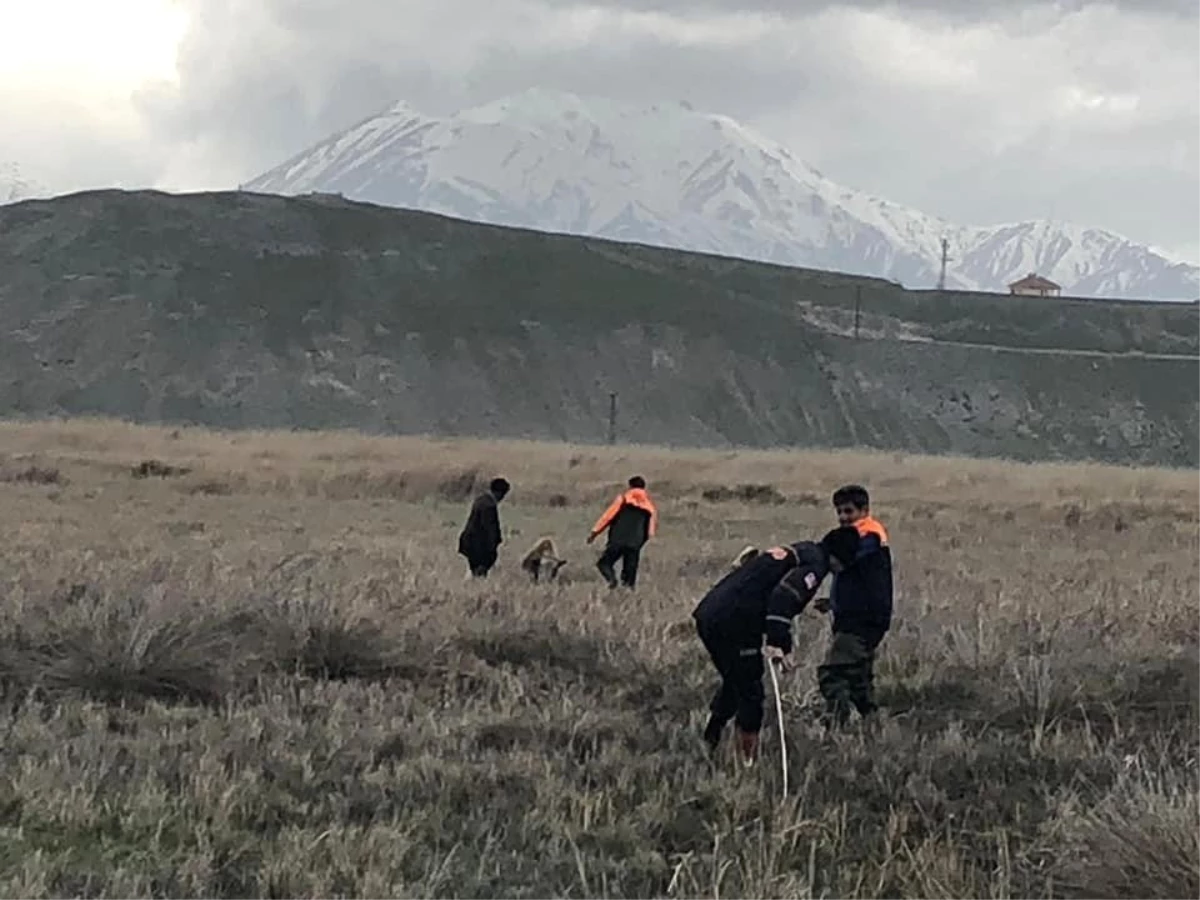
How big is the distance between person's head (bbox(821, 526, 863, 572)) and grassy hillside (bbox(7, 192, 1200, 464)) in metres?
65.4

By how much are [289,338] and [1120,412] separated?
44970 millimetres

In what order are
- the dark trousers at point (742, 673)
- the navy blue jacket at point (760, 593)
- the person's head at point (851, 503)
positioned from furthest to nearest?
the person's head at point (851, 503) < the dark trousers at point (742, 673) < the navy blue jacket at point (760, 593)

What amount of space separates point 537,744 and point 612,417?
68.7 m

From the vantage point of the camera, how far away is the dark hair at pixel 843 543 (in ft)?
27.9

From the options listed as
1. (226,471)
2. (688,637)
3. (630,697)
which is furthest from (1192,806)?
(226,471)

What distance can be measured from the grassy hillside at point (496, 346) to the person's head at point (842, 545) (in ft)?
215

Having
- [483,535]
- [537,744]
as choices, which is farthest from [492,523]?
[537,744]

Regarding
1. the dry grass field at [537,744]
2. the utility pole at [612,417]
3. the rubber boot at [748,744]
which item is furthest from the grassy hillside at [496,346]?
the rubber boot at [748,744]

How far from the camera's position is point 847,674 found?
8.80 metres

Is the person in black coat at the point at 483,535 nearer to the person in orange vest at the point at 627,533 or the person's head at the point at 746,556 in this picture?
the person in orange vest at the point at 627,533

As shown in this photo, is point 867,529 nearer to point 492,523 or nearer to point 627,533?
point 627,533

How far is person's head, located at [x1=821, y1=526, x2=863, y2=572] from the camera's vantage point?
846 cm

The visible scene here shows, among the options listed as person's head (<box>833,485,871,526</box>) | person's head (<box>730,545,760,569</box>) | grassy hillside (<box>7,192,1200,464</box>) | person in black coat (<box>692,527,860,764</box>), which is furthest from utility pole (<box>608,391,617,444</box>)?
A: person in black coat (<box>692,527,860,764</box>)

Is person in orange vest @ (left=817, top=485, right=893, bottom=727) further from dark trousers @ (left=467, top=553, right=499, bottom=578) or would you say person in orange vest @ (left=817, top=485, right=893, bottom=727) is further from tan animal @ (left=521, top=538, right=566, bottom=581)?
dark trousers @ (left=467, top=553, right=499, bottom=578)
